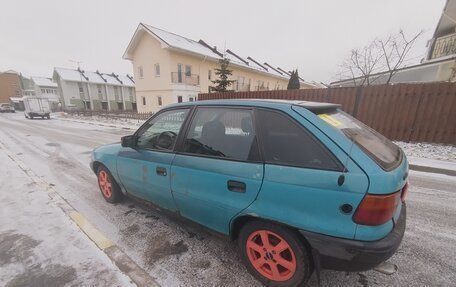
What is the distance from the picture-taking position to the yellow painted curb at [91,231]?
8.40 ft

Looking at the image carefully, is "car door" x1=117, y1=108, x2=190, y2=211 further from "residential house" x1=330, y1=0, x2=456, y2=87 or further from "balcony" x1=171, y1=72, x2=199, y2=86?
"balcony" x1=171, y1=72, x2=199, y2=86

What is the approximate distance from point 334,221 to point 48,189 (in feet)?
16.7

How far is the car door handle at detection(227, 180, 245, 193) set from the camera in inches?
73.9

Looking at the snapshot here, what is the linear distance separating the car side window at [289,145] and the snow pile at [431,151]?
6.77m

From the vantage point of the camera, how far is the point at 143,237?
2.70 meters

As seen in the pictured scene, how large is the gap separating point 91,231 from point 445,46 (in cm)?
1926

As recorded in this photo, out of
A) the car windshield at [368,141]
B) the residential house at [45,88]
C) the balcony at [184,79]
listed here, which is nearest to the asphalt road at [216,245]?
Result: the car windshield at [368,141]

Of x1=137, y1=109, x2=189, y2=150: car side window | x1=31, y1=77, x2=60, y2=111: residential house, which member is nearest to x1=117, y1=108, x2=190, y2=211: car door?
x1=137, y1=109, x2=189, y2=150: car side window

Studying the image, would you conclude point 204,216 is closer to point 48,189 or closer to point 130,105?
point 48,189

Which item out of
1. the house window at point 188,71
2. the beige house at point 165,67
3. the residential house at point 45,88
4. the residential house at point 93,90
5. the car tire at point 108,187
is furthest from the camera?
the residential house at point 45,88

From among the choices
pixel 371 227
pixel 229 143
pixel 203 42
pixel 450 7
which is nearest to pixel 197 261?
pixel 229 143

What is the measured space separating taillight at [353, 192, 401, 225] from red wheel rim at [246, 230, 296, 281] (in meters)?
0.62

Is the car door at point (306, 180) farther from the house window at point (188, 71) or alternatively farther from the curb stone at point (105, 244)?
the house window at point (188, 71)

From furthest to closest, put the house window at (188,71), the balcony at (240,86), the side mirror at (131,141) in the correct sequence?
the balcony at (240,86) → the house window at (188,71) → the side mirror at (131,141)
